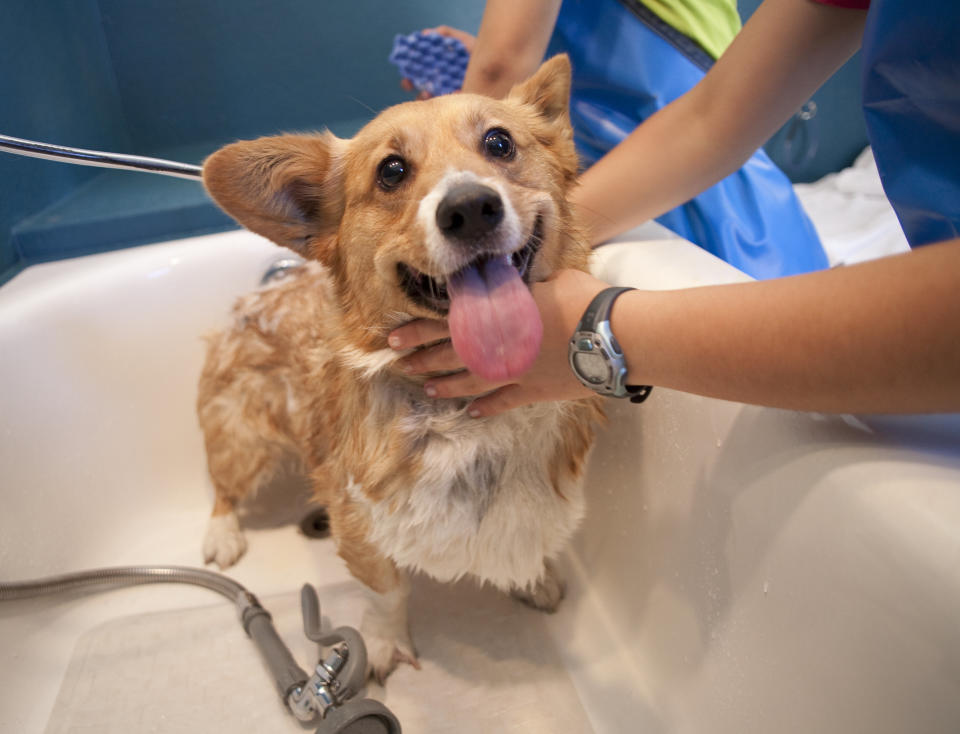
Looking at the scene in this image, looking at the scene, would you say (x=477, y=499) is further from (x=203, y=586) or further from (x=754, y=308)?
(x=203, y=586)

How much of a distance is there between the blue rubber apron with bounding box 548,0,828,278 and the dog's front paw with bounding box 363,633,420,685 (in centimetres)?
148

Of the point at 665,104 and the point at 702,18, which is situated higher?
the point at 702,18

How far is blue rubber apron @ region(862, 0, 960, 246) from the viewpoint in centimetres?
83

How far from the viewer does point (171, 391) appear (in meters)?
2.13

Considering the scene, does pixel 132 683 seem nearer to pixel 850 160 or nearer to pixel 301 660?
pixel 301 660

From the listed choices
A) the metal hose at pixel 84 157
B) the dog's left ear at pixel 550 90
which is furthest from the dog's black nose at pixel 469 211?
the metal hose at pixel 84 157

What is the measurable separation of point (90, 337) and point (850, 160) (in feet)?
13.7

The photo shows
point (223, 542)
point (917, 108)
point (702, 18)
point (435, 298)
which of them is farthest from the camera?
point (223, 542)

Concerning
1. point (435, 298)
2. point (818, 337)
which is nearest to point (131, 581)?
point (435, 298)

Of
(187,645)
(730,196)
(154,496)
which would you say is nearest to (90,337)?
(154,496)

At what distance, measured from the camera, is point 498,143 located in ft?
3.98

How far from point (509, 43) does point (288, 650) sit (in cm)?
175

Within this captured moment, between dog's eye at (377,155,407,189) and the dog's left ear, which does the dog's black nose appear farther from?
the dog's left ear

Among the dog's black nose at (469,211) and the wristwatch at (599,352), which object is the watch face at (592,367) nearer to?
the wristwatch at (599,352)
